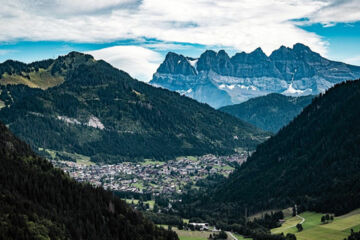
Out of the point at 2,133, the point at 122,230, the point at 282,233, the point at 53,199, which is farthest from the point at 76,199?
the point at 282,233

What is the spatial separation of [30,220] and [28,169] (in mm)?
39372

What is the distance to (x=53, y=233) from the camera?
447 ft

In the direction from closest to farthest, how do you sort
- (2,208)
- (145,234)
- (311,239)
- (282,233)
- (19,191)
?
(2,208), (19,191), (145,234), (311,239), (282,233)

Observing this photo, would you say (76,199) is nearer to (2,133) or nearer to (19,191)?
(19,191)

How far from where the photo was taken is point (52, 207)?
155 m

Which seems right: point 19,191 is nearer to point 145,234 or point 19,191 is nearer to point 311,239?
point 145,234

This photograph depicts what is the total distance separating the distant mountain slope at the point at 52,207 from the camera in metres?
135

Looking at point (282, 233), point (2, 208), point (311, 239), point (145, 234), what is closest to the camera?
point (2, 208)

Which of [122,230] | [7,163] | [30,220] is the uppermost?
[7,163]

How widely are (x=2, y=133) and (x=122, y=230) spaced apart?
69.3 meters

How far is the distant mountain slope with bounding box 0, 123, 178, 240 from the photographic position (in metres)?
135

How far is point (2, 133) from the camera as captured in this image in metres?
196

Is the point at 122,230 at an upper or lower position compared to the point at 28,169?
lower

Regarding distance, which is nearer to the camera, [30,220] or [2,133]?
[30,220]
